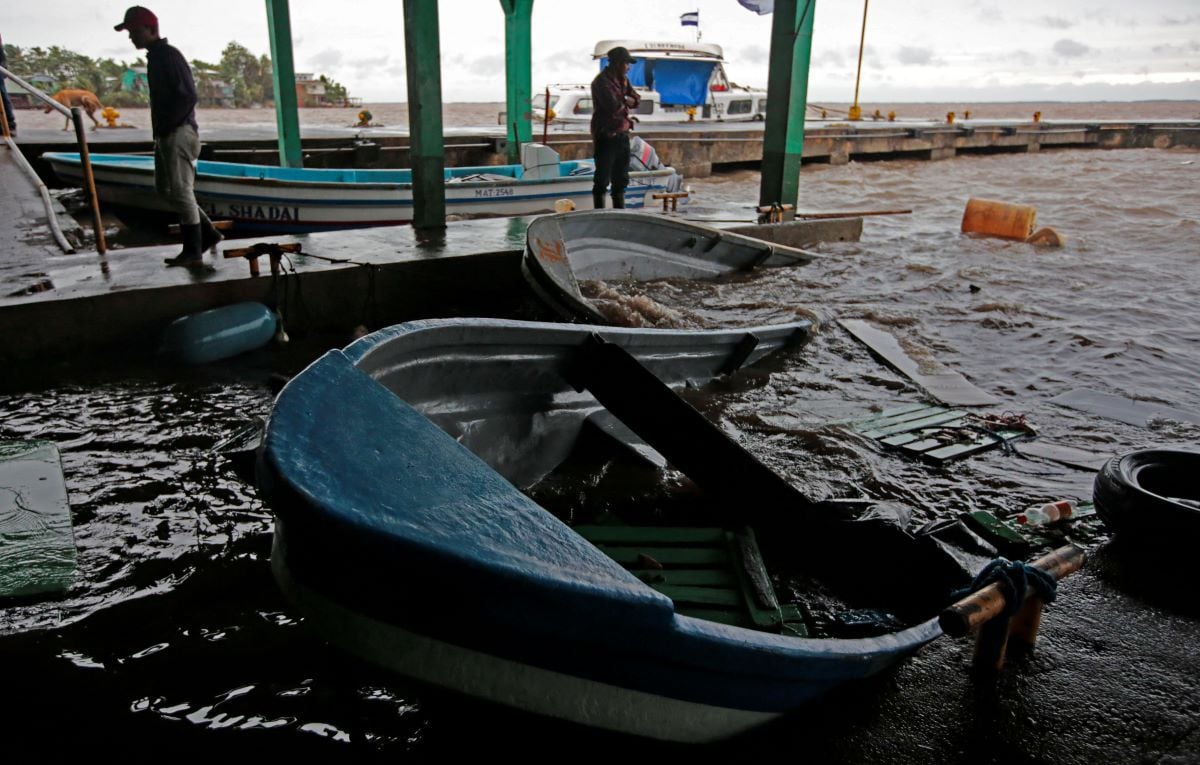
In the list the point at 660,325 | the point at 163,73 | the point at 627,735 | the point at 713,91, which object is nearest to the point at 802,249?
the point at 660,325

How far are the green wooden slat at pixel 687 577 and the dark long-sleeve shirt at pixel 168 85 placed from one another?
530cm

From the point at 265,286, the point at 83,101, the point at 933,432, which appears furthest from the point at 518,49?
the point at 83,101

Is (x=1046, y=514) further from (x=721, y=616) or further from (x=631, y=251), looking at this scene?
(x=631, y=251)

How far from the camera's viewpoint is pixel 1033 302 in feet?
28.7

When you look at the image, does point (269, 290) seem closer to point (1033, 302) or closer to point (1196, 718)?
point (1196, 718)

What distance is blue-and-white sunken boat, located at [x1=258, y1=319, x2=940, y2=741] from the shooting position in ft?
5.65

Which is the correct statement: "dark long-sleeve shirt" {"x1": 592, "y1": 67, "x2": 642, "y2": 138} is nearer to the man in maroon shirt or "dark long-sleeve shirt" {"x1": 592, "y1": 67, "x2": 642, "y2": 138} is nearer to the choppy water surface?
the man in maroon shirt

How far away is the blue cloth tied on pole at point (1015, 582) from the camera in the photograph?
2484 mm

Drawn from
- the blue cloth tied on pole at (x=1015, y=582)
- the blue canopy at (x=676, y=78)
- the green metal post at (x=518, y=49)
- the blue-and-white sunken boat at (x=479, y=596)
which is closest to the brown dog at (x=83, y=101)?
the green metal post at (x=518, y=49)

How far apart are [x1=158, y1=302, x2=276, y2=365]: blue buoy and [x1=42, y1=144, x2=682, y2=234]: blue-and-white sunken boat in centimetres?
510

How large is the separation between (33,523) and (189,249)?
3.84 metres

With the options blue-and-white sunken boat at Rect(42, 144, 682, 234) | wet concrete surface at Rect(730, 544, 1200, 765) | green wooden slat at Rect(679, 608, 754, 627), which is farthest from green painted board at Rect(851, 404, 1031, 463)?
blue-and-white sunken boat at Rect(42, 144, 682, 234)

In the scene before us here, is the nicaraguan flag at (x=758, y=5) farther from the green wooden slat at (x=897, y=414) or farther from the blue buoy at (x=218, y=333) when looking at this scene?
the blue buoy at (x=218, y=333)

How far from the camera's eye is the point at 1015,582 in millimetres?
2500
